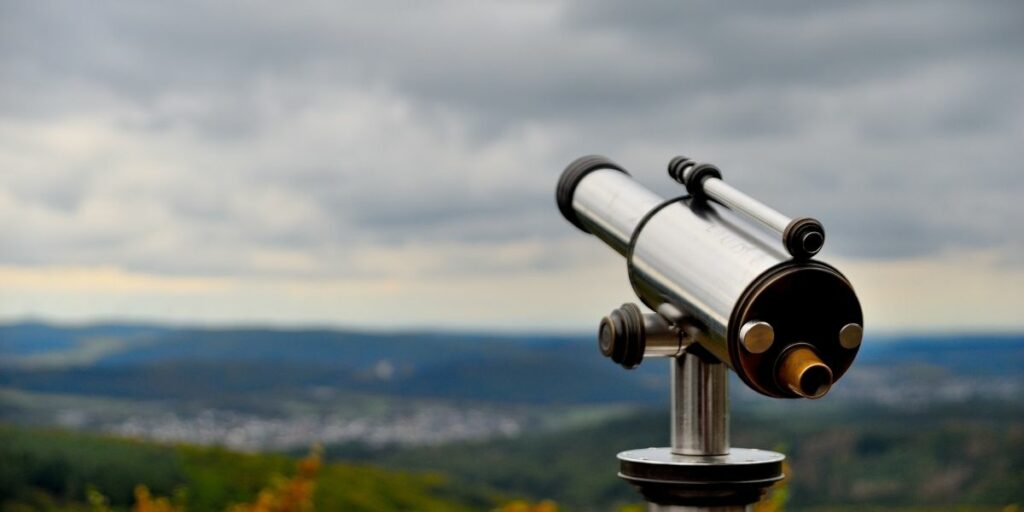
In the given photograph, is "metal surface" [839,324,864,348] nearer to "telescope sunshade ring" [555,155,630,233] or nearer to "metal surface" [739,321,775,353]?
"metal surface" [739,321,775,353]

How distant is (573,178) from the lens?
2857mm

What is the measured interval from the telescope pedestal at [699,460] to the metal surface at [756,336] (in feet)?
0.68

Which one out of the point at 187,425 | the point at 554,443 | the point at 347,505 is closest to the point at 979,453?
the point at 554,443

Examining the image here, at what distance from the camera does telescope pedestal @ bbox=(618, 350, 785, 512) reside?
6.42ft

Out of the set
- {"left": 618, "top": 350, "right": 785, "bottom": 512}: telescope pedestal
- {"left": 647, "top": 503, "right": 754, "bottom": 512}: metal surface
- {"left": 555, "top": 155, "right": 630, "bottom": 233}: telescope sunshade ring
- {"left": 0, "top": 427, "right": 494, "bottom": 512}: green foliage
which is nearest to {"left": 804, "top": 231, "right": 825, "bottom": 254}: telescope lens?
{"left": 618, "top": 350, "right": 785, "bottom": 512}: telescope pedestal

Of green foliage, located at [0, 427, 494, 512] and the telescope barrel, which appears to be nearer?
the telescope barrel

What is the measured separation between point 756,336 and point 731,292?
11 centimetres

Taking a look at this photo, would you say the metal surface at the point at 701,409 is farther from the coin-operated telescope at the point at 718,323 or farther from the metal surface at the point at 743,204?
the metal surface at the point at 743,204

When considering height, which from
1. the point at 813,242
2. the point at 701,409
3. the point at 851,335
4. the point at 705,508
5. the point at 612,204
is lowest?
the point at 705,508

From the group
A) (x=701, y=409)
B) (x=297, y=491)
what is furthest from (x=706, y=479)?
(x=297, y=491)

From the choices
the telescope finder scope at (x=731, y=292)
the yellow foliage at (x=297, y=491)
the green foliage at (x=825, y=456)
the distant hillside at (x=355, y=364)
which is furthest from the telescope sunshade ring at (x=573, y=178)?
the distant hillside at (x=355, y=364)

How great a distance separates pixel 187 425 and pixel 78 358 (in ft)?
156

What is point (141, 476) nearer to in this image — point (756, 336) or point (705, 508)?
point (705, 508)

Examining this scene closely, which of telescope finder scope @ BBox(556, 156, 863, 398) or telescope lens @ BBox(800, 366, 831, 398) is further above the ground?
telescope finder scope @ BBox(556, 156, 863, 398)
